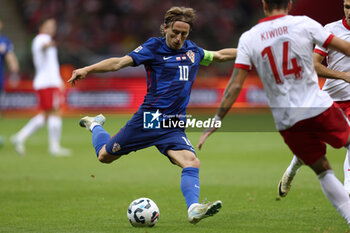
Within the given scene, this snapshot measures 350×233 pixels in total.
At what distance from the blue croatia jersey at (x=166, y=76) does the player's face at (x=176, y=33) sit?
0.10m

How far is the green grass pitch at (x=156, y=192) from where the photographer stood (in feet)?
21.7

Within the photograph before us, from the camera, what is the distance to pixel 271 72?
5.36 m

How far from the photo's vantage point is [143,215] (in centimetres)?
647

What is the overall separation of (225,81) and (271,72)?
18.3 metres

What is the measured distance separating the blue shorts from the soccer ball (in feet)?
2.20

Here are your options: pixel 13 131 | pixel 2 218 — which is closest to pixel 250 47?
pixel 2 218

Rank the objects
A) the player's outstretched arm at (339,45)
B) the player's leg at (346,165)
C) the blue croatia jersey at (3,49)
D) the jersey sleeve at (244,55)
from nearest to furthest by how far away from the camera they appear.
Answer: the player's outstretched arm at (339,45)
the jersey sleeve at (244,55)
the player's leg at (346,165)
the blue croatia jersey at (3,49)

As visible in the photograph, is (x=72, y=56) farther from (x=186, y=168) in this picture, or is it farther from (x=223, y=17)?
(x=186, y=168)

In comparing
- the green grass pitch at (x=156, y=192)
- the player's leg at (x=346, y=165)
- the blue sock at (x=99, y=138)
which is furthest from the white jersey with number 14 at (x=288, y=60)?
the blue sock at (x=99, y=138)

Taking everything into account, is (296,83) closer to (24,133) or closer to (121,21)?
(24,133)

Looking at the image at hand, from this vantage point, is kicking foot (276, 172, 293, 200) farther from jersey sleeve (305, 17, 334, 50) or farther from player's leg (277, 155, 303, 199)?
jersey sleeve (305, 17, 334, 50)

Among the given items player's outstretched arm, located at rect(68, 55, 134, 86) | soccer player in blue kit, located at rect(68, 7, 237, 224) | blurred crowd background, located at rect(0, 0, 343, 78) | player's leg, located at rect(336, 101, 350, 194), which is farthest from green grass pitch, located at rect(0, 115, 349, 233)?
blurred crowd background, located at rect(0, 0, 343, 78)

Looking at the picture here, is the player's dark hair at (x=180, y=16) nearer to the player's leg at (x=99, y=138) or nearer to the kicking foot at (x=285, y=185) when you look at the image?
the player's leg at (x=99, y=138)

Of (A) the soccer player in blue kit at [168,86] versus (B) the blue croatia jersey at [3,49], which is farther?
(B) the blue croatia jersey at [3,49]
